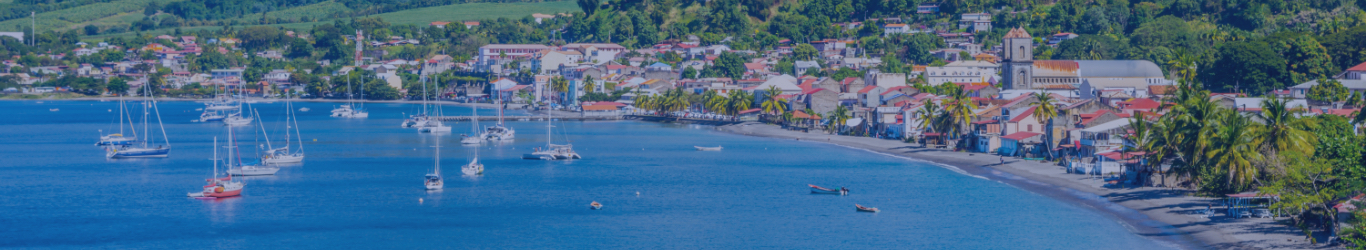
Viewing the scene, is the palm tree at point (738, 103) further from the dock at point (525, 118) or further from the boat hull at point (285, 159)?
the boat hull at point (285, 159)

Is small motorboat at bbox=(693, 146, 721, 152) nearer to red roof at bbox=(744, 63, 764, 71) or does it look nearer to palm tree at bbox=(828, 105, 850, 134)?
palm tree at bbox=(828, 105, 850, 134)

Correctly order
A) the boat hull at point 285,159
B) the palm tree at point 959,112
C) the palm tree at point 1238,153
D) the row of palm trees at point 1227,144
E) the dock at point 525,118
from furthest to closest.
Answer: the dock at point 525,118
the palm tree at point 959,112
the boat hull at point 285,159
the row of palm trees at point 1227,144
the palm tree at point 1238,153

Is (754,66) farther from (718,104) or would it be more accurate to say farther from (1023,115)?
(1023,115)

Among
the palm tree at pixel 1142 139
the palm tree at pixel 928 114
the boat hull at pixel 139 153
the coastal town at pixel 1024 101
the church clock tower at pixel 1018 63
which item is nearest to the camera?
the coastal town at pixel 1024 101

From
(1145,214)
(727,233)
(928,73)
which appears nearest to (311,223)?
(727,233)

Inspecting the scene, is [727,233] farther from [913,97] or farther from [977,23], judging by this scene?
[977,23]

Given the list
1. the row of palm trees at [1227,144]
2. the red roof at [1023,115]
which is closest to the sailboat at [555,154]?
the red roof at [1023,115]

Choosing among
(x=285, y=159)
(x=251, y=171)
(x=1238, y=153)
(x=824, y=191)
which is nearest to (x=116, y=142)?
(x=285, y=159)
